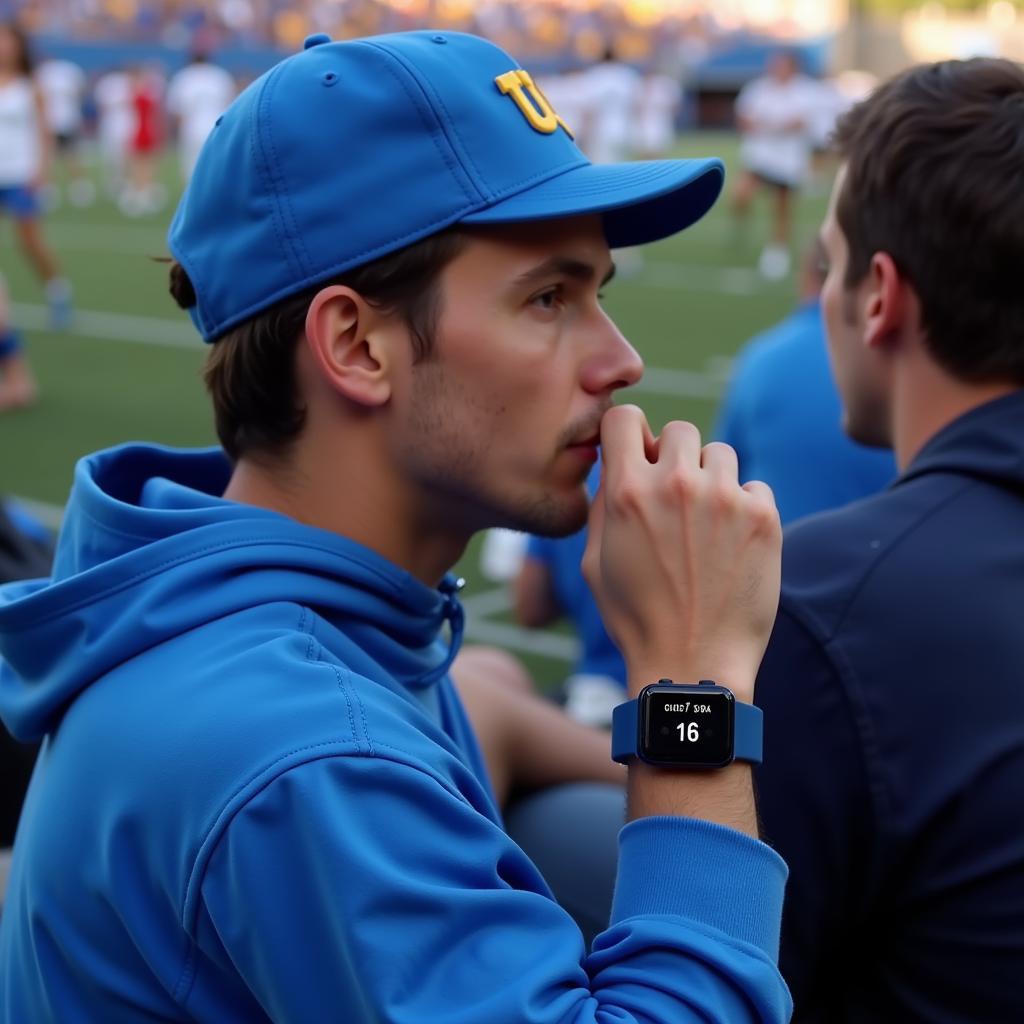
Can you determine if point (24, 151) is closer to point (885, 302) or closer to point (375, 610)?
point (885, 302)

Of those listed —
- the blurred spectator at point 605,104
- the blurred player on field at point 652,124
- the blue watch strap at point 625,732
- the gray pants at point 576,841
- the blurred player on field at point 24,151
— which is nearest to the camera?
the blue watch strap at point 625,732

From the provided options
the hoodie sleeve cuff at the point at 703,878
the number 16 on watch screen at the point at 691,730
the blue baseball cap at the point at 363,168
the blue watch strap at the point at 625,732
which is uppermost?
the blue baseball cap at the point at 363,168

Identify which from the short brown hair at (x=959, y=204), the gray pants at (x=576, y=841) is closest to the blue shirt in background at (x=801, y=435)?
the gray pants at (x=576, y=841)

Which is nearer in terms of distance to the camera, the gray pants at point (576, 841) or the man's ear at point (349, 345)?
the man's ear at point (349, 345)

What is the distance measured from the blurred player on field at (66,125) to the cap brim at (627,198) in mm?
22158

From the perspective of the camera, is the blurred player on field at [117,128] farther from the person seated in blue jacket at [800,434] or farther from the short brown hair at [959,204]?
the short brown hair at [959,204]

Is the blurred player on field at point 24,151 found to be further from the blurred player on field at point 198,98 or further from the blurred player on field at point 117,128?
the blurred player on field at point 198,98

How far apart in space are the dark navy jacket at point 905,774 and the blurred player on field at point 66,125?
2247 cm

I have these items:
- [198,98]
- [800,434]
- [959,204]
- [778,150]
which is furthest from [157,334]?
[198,98]

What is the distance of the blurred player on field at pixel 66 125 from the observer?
24.2m

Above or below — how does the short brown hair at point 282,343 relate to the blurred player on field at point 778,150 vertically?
above

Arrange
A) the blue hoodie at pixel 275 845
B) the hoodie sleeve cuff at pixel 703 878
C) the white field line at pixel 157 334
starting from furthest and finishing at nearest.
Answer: the white field line at pixel 157 334 < the hoodie sleeve cuff at pixel 703 878 < the blue hoodie at pixel 275 845

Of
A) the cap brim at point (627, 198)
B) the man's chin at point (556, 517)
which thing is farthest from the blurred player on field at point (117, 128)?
the man's chin at point (556, 517)

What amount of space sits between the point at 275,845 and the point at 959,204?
1.39 metres
